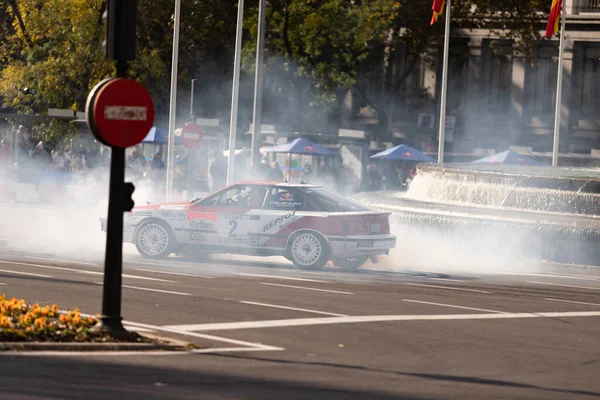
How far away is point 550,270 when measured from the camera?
73.8 feet

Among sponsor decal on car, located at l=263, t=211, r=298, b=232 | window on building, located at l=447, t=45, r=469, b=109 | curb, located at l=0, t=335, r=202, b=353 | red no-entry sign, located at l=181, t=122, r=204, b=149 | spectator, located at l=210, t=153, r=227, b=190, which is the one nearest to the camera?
curb, located at l=0, t=335, r=202, b=353

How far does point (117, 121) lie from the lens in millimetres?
10188

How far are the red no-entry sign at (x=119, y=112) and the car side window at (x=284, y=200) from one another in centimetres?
1019

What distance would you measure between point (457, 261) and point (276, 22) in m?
35.4

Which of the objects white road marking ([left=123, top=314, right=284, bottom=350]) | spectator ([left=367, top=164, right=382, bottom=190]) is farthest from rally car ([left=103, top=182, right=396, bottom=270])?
spectator ([left=367, top=164, right=382, bottom=190])

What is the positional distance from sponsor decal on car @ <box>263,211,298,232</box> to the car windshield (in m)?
0.44

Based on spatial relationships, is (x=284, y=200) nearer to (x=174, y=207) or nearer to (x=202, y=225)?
(x=202, y=225)

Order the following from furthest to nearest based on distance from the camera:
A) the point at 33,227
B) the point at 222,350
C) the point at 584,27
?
the point at 584,27
the point at 33,227
the point at 222,350

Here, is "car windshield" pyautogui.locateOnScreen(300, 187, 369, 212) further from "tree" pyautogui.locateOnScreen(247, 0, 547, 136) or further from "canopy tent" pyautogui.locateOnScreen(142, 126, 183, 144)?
"tree" pyautogui.locateOnScreen(247, 0, 547, 136)

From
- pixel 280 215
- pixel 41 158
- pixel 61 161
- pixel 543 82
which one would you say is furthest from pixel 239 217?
pixel 543 82

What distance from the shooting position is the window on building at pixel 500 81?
216 feet

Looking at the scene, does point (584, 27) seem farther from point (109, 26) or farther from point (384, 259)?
point (109, 26)

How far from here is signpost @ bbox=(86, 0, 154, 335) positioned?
10.1 metres

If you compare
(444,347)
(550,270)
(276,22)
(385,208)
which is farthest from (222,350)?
(276,22)
